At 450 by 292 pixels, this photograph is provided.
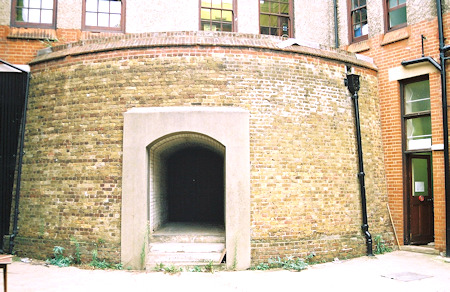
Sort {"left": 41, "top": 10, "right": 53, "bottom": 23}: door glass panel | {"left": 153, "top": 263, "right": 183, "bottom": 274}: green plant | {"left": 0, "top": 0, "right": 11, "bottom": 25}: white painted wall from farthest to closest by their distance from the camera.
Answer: {"left": 41, "top": 10, "right": 53, "bottom": 23}: door glass panel < {"left": 0, "top": 0, "right": 11, "bottom": 25}: white painted wall < {"left": 153, "top": 263, "right": 183, "bottom": 274}: green plant

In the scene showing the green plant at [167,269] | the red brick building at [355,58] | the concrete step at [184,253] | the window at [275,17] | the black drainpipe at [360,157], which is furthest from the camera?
the window at [275,17]

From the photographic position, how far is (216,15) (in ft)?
34.8

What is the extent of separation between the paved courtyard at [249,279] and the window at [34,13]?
5912 mm

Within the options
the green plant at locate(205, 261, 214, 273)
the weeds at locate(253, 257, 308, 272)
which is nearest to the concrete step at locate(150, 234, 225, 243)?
the green plant at locate(205, 261, 214, 273)

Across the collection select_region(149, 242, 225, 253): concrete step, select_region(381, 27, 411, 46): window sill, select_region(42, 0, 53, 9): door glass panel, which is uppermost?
select_region(42, 0, 53, 9): door glass panel

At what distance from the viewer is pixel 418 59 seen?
347 inches

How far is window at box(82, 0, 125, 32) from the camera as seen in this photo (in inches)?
390

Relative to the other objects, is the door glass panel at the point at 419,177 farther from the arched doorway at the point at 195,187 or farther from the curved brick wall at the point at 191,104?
the arched doorway at the point at 195,187

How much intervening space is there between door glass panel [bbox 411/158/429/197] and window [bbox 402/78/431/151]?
1.49 ft

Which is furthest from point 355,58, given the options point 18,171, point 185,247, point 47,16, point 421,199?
point 18,171

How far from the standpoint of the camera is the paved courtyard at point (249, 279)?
5961 millimetres

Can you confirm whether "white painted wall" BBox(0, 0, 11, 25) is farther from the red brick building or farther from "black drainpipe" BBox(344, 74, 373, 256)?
"black drainpipe" BBox(344, 74, 373, 256)

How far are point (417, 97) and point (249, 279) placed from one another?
6.21 metres

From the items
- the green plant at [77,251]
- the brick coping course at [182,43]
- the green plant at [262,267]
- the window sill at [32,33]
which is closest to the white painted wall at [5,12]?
the window sill at [32,33]
